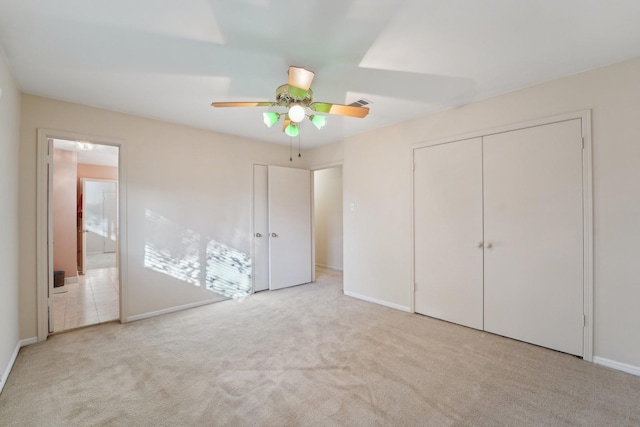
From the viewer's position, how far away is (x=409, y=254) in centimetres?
→ 346

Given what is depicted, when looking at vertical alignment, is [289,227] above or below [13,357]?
above

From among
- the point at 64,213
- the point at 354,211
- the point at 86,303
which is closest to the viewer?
the point at 86,303

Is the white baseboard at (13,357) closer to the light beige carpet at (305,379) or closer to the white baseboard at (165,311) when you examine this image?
the light beige carpet at (305,379)

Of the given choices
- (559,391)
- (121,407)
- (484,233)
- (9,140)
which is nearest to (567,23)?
(484,233)

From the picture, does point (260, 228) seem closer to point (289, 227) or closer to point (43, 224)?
point (289, 227)

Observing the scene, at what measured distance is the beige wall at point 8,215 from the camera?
6.58 ft

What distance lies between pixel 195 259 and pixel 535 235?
12.8 feet

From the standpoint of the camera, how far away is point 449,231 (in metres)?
3.11

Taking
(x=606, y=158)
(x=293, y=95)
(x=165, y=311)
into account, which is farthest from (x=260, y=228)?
(x=606, y=158)

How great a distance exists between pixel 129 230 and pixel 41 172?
94cm

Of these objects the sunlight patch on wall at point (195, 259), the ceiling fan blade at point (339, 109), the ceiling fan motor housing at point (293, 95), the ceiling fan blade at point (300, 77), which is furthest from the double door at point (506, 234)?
the sunlight patch on wall at point (195, 259)

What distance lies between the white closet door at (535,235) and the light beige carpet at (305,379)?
244 mm

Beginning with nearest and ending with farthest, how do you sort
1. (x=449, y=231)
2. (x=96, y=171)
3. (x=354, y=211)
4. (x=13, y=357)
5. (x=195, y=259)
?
(x=13, y=357) → (x=449, y=231) → (x=195, y=259) → (x=354, y=211) → (x=96, y=171)

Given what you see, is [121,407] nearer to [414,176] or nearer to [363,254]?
[363,254]
